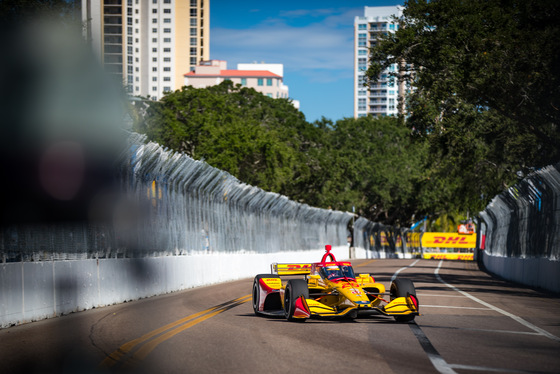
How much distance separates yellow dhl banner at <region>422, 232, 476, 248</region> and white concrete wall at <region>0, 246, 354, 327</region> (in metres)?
60.4

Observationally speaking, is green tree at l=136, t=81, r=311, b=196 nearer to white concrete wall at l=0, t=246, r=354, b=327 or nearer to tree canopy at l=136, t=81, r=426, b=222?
tree canopy at l=136, t=81, r=426, b=222

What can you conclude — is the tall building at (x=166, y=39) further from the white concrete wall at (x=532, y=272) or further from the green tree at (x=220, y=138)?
the white concrete wall at (x=532, y=272)

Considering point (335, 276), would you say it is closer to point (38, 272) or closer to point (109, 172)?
point (38, 272)

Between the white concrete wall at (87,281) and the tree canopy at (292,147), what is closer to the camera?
the white concrete wall at (87,281)

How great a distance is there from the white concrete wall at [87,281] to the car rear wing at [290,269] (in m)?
3.28

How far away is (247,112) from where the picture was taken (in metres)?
68.8

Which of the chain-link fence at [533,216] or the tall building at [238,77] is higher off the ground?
the tall building at [238,77]

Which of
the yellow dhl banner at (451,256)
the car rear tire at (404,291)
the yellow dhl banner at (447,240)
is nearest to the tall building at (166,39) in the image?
the yellow dhl banner at (447,240)

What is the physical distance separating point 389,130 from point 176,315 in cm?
7099

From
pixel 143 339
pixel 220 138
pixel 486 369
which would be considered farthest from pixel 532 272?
pixel 220 138

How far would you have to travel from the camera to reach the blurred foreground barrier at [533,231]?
23.1m

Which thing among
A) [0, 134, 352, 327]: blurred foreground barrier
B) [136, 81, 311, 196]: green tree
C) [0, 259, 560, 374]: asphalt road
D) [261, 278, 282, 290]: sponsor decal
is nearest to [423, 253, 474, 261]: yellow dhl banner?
[136, 81, 311, 196]: green tree

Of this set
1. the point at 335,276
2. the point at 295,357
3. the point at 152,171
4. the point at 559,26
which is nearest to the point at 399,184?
the point at 559,26

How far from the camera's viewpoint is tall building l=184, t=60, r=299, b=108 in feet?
567
